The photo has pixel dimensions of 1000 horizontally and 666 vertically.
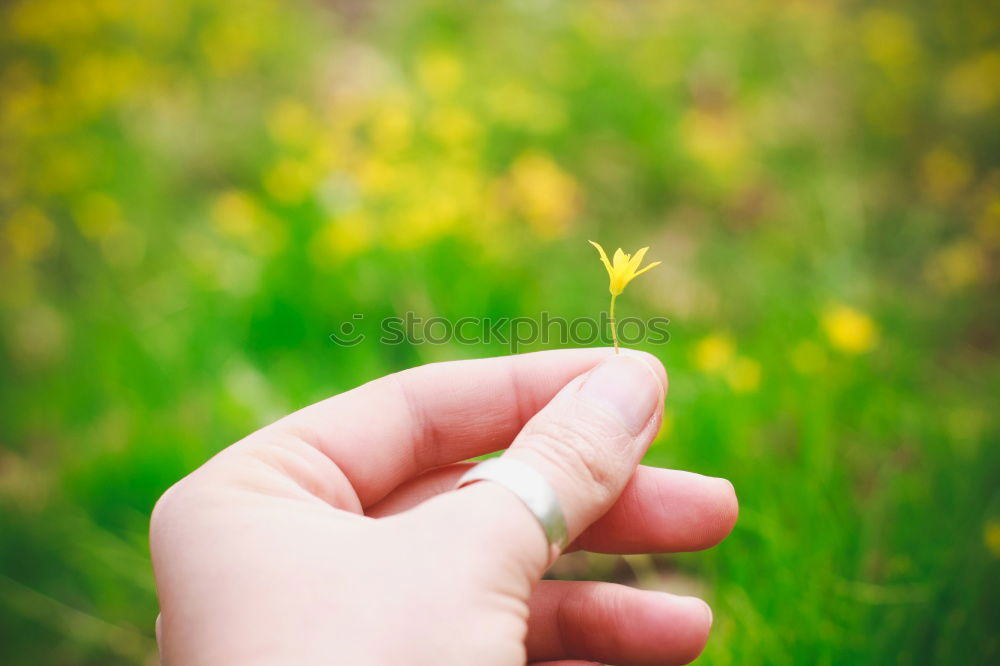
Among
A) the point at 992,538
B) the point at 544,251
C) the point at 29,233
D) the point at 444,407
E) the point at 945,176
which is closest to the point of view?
the point at 444,407

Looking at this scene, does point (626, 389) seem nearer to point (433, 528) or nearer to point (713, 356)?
point (433, 528)

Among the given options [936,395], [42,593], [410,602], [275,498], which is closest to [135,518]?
[42,593]

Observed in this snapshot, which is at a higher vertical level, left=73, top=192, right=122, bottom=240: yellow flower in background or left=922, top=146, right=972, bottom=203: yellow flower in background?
left=922, top=146, right=972, bottom=203: yellow flower in background

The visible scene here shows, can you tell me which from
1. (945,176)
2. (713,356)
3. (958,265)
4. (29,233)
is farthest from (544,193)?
(29,233)

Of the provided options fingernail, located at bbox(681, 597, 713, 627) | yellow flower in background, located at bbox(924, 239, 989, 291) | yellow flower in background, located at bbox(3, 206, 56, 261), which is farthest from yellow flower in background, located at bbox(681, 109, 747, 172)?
yellow flower in background, located at bbox(3, 206, 56, 261)

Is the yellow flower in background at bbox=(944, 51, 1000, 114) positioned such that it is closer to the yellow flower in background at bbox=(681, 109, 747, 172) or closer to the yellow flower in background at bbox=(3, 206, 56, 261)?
the yellow flower in background at bbox=(681, 109, 747, 172)

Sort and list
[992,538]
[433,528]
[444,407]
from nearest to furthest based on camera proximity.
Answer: [433,528]
[444,407]
[992,538]

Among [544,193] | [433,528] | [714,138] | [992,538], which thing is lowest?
[992,538]

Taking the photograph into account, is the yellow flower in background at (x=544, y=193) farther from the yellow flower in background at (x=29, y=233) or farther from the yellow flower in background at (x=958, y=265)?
the yellow flower in background at (x=29, y=233)
